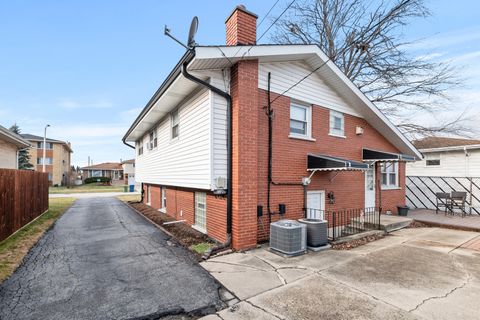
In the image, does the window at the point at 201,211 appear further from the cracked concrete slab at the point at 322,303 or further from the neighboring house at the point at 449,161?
the neighboring house at the point at 449,161

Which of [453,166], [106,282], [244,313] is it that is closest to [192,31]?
[106,282]

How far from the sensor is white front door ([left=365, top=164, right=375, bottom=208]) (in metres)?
11.0

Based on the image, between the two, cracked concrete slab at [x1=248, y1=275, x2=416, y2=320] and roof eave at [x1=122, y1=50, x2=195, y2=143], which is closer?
cracked concrete slab at [x1=248, y1=275, x2=416, y2=320]

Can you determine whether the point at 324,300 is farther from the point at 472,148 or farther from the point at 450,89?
the point at 450,89

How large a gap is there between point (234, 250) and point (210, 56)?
480 centimetres

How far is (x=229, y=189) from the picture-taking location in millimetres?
6742

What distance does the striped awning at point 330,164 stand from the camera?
727 cm

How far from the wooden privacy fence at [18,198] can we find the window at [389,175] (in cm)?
1427

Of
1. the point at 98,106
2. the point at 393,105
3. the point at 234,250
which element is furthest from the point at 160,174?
the point at 98,106

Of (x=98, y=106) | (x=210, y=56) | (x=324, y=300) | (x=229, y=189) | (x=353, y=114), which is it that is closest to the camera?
(x=324, y=300)

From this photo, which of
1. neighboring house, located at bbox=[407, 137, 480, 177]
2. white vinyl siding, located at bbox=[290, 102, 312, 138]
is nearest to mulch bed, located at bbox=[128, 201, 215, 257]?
white vinyl siding, located at bbox=[290, 102, 312, 138]

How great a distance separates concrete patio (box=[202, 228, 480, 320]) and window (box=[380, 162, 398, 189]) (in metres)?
5.43

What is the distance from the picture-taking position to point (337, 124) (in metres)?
→ 9.88

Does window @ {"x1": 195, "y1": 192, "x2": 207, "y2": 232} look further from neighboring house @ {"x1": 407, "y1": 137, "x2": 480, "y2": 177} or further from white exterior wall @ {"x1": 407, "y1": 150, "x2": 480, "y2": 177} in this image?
white exterior wall @ {"x1": 407, "y1": 150, "x2": 480, "y2": 177}
